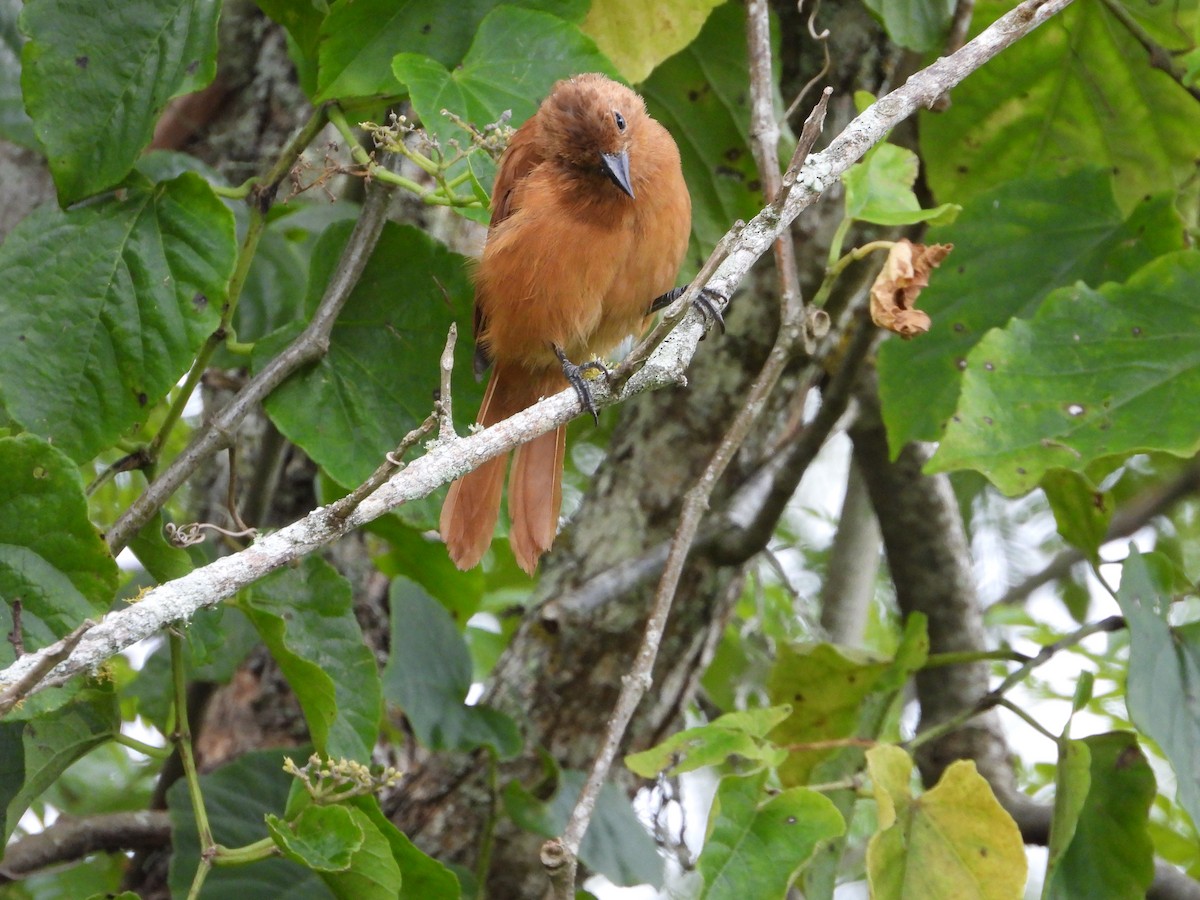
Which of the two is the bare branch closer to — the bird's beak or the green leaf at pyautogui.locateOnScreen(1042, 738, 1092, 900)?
the bird's beak

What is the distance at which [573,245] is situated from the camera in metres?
2.70

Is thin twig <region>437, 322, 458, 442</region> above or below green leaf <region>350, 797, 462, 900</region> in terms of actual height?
above

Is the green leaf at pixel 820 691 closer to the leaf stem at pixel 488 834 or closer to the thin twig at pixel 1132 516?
the leaf stem at pixel 488 834

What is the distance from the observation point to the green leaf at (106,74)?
192 cm

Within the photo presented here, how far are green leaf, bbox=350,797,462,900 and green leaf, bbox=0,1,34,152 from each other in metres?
1.45

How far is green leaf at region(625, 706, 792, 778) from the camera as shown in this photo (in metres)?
1.99

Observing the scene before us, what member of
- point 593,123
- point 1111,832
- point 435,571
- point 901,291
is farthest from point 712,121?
point 1111,832

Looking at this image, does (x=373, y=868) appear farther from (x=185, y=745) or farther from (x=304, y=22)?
(x=304, y=22)

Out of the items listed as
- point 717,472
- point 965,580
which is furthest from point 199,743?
point 965,580

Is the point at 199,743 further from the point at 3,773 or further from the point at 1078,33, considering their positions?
the point at 1078,33

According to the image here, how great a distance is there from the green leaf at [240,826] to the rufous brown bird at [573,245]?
2.30 feet

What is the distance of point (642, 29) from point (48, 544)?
1.42 m

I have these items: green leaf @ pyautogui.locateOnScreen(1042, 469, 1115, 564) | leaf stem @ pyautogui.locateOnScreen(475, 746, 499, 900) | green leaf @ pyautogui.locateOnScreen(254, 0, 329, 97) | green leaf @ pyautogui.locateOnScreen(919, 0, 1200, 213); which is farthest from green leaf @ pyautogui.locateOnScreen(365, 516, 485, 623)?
green leaf @ pyautogui.locateOnScreen(919, 0, 1200, 213)

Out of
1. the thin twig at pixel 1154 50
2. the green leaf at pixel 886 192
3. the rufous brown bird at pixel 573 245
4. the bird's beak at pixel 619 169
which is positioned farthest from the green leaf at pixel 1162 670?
the bird's beak at pixel 619 169
